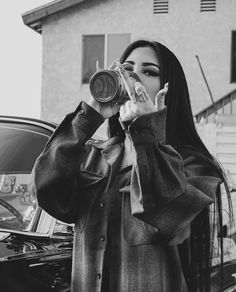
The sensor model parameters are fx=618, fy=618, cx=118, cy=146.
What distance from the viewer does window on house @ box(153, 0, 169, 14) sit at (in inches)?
612

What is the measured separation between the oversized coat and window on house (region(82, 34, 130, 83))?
44.3ft

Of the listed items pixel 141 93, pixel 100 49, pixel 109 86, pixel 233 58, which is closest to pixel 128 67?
pixel 109 86

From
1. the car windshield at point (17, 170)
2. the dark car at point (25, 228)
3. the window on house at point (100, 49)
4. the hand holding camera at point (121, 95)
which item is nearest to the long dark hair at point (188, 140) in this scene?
the hand holding camera at point (121, 95)

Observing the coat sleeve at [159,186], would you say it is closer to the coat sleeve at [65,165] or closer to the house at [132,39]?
the coat sleeve at [65,165]

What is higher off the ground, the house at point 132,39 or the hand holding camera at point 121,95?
the house at point 132,39

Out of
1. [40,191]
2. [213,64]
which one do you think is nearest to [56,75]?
[213,64]

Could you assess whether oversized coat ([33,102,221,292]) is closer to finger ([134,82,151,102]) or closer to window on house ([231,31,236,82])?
finger ([134,82,151,102])

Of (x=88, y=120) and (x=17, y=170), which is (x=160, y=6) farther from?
(x=88, y=120)

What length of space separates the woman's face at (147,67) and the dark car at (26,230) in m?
0.63

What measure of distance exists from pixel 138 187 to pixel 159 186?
0.21 feet

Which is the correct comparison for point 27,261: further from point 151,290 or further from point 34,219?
point 151,290

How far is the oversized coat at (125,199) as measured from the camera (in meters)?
1.66

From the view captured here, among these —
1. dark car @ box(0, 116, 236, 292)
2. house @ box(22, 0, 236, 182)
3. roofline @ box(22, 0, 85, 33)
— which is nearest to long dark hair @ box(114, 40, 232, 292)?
dark car @ box(0, 116, 236, 292)

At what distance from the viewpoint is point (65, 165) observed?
183 centimetres
